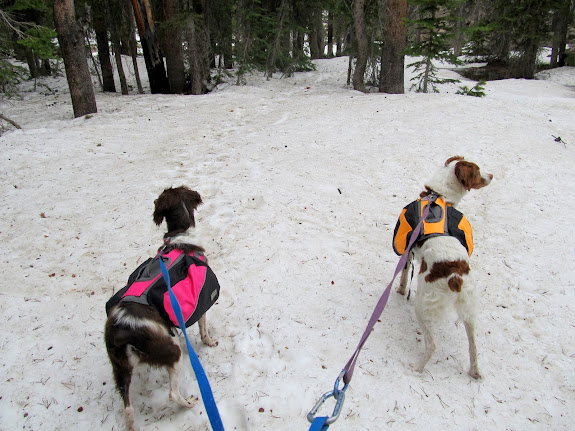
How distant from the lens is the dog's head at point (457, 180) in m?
3.47

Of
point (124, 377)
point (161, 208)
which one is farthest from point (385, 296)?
point (161, 208)

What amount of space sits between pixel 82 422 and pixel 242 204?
3.57m

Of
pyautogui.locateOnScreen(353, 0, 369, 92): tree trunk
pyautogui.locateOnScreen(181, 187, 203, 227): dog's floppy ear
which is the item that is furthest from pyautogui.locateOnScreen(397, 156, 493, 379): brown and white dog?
pyautogui.locateOnScreen(353, 0, 369, 92): tree trunk

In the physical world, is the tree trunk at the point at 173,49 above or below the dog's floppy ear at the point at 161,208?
above

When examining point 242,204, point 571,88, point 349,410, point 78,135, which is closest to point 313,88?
point 78,135

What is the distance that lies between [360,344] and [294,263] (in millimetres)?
2109

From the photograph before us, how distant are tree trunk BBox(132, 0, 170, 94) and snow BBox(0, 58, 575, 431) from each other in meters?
5.04

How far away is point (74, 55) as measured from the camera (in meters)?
9.10

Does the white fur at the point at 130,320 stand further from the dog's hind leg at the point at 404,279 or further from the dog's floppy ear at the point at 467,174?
the dog's floppy ear at the point at 467,174

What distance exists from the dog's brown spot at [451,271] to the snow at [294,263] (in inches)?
33.5

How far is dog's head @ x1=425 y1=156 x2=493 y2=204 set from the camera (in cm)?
347

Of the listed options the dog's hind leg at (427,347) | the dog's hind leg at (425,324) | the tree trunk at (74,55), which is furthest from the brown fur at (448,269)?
the tree trunk at (74,55)

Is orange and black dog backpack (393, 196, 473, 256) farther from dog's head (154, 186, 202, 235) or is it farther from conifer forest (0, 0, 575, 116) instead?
conifer forest (0, 0, 575, 116)

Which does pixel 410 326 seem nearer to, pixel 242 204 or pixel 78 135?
pixel 242 204
